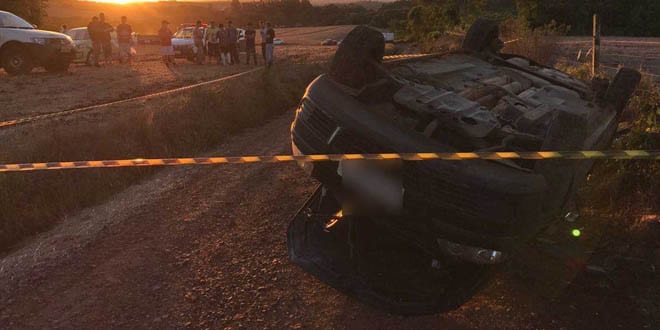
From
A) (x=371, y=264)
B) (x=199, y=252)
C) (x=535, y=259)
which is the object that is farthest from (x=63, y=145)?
(x=535, y=259)

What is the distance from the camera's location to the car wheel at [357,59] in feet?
10.7

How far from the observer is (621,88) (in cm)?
381

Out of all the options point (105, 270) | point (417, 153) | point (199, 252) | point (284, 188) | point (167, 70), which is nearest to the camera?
point (417, 153)

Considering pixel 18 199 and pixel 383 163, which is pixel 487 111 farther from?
pixel 18 199

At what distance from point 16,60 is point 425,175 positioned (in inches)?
576

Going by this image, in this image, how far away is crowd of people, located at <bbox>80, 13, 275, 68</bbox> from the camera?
16.6 meters

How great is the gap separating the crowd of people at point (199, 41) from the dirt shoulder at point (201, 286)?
39.5 feet

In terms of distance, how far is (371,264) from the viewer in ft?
10.8

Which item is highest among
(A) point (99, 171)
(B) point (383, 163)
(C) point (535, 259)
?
(B) point (383, 163)

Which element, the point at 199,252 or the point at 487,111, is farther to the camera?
the point at 199,252

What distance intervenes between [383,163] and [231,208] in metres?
2.33

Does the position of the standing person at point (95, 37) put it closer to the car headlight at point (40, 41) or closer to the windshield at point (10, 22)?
the car headlight at point (40, 41)

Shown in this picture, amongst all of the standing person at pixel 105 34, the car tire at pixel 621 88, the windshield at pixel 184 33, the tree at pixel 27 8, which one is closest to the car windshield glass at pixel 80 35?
the standing person at pixel 105 34

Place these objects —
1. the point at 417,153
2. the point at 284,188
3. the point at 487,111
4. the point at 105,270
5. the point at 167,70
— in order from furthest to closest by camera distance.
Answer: the point at 167,70 < the point at 284,188 < the point at 105,270 < the point at 487,111 < the point at 417,153
